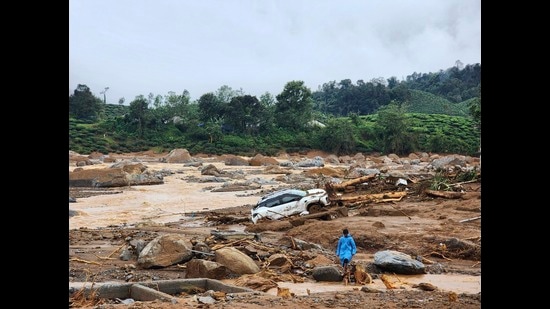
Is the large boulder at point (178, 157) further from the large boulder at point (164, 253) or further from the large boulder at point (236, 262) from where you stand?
the large boulder at point (236, 262)

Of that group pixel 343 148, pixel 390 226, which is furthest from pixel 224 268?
pixel 343 148

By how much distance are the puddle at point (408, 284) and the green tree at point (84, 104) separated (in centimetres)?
7374

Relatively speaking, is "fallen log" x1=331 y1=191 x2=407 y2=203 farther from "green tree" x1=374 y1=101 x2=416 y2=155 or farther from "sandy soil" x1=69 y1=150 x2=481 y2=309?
"green tree" x1=374 y1=101 x2=416 y2=155

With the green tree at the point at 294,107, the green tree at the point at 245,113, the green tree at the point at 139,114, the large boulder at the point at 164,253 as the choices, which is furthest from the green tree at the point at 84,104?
the large boulder at the point at 164,253

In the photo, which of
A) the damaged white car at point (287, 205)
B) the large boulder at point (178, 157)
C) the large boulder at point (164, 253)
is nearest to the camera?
the large boulder at point (164, 253)

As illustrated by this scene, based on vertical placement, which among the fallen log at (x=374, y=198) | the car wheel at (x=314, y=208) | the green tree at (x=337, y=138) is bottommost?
the car wheel at (x=314, y=208)

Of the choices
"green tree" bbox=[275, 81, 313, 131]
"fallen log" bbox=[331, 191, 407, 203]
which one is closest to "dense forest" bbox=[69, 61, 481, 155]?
"green tree" bbox=[275, 81, 313, 131]

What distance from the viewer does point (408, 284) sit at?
11.2 meters

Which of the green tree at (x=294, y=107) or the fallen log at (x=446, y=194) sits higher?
the green tree at (x=294, y=107)

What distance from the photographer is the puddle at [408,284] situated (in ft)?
35.1

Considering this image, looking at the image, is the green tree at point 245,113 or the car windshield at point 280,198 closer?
the car windshield at point 280,198

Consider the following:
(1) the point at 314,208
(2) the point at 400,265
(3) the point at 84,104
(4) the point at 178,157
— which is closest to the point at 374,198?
(1) the point at 314,208
